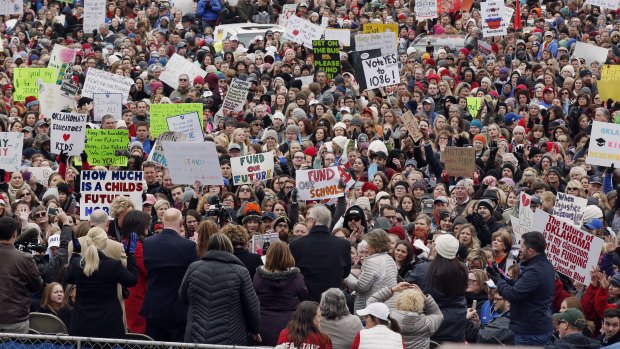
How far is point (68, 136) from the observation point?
66.0ft

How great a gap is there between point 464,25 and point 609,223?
1470 cm

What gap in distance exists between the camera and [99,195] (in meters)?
16.7

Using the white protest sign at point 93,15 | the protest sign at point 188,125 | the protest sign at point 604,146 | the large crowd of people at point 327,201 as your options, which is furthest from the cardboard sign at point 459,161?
the white protest sign at point 93,15

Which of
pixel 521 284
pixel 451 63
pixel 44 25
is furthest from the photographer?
pixel 44 25

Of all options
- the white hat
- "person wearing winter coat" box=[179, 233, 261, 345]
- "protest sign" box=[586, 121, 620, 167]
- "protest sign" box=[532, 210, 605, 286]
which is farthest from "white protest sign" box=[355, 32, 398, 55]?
the white hat

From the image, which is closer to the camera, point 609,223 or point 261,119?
point 609,223

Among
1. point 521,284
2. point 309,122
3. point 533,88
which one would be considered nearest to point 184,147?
point 309,122

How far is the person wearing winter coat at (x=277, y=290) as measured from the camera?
40.8ft

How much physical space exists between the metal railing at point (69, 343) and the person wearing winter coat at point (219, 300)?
69 centimetres

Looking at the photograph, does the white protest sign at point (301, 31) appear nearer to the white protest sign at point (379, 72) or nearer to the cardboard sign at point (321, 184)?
the white protest sign at point (379, 72)

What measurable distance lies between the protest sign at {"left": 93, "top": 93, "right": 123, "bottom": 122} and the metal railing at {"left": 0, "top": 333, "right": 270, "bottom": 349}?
11786 millimetres

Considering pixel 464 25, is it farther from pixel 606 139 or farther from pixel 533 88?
pixel 606 139

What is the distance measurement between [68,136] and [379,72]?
609 cm

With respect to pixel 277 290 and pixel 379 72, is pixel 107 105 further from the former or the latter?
pixel 277 290
